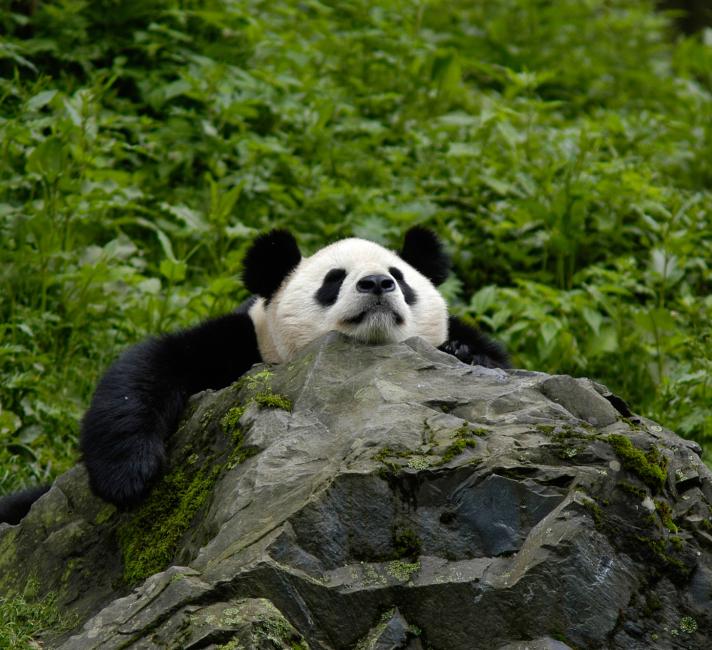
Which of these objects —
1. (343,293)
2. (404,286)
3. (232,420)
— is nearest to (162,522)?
(232,420)

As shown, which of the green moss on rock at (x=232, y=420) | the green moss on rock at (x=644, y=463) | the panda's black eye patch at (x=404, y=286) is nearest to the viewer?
the green moss on rock at (x=644, y=463)

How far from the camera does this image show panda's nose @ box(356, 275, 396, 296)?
4.43 meters

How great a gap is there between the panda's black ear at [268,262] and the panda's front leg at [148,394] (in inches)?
8.5

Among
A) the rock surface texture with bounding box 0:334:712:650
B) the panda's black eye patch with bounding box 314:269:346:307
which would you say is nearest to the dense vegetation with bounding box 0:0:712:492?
the panda's black eye patch with bounding box 314:269:346:307

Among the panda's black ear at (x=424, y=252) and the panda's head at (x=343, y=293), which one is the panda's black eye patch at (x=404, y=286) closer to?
the panda's head at (x=343, y=293)

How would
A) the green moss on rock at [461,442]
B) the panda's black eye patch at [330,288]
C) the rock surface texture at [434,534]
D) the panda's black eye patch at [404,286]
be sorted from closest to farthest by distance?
the rock surface texture at [434,534] → the green moss on rock at [461,442] → the panda's black eye patch at [330,288] → the panda's black eye patch at [404,286]

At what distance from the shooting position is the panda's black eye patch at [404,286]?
16.1ft

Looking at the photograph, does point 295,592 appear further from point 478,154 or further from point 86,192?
point 478,154

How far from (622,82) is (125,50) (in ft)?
19.9

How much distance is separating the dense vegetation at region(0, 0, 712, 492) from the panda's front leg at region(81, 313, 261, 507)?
1344 mm

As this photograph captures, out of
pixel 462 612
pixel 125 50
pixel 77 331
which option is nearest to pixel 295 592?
pixel 462 612

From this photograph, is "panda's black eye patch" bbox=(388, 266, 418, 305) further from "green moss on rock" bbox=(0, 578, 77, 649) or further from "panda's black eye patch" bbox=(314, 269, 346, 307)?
"green moss on rock" bbox=(0, 578, 77, 649)

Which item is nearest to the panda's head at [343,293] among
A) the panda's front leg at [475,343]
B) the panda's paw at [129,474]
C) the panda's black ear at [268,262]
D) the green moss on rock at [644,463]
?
the panda's black ear at [268,262]

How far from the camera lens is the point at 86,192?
6871 millimetres
